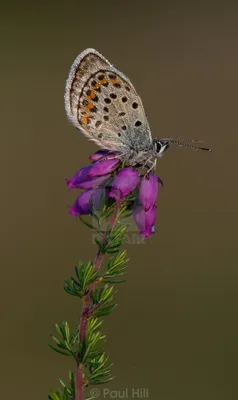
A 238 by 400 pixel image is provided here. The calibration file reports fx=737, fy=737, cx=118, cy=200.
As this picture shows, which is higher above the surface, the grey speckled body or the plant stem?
the grey speckled body

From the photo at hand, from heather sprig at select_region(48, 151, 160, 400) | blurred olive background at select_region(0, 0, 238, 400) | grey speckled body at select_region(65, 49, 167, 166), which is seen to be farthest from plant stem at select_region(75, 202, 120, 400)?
blurred olive background at select_region(0, 0, 238, 400)

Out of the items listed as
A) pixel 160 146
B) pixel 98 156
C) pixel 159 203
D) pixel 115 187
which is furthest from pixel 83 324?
pixel 159 203

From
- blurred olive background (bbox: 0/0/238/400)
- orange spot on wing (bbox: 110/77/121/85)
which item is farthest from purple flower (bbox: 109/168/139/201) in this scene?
blurred olive background (bbox: 0/0/238/400)

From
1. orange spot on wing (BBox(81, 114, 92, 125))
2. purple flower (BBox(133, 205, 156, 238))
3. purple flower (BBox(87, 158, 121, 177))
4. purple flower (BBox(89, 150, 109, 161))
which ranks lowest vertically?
purple flower (BBox(133, 205, 156, 238))

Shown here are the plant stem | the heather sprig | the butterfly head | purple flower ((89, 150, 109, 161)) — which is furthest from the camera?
the butterfly head

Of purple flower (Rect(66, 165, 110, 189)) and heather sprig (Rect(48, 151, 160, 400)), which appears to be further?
purple flower (Rect(66, 165, 110, 189))

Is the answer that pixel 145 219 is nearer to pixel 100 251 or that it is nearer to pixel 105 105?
pixel 100 251

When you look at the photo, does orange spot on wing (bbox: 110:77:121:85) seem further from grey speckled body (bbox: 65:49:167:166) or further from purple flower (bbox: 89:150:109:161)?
purple flower (bbox: 89:150:109:161)

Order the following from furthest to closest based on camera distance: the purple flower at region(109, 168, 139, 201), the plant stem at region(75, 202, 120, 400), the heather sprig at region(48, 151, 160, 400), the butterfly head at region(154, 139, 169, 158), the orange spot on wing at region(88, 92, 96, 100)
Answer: the orange spot on wing at region(88, 92, 96, 100) → the butterfly head at region(154, 139, 169, 158) → the purple flower at region(109, 168, 139, 201) → the heather sprig at region(48, 151, 160, 400) → the plant stem at region(75, 202, 120, 400)
